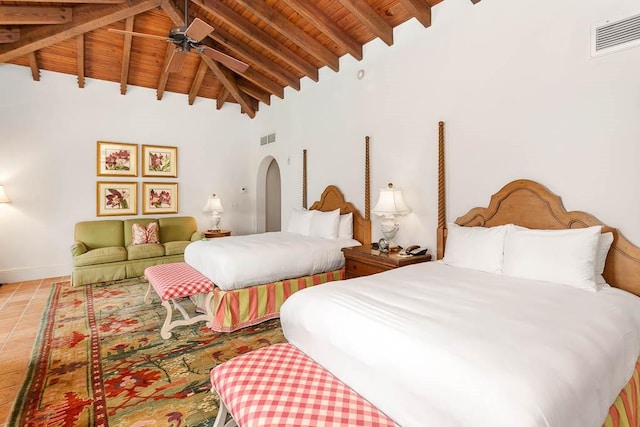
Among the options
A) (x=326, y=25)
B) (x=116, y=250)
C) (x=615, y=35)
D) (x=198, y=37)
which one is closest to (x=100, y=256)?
(x=116, y=250)

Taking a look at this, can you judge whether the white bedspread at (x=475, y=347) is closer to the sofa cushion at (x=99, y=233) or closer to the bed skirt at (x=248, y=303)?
the bed skirt at (x=248, y=303)

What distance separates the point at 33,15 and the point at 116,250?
3.08 meters

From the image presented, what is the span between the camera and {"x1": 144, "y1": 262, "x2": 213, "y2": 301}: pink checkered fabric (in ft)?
9.78

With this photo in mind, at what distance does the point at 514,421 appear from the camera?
95cm

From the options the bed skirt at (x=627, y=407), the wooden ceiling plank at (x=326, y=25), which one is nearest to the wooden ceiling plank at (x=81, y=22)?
the wooden ceiling plank at (x=326, y=25)

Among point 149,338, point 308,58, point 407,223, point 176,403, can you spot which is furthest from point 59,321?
point 308,58

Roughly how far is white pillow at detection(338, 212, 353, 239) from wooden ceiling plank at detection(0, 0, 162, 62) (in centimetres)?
336

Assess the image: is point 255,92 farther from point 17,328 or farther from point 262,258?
point 17,328

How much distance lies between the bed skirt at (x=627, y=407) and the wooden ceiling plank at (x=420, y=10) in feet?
10.4

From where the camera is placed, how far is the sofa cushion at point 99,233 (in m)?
5.11

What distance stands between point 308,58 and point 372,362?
4410mm

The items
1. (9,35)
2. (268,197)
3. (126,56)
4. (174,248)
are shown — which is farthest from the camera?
(268,197)

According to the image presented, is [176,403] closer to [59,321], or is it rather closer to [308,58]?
[59,321]

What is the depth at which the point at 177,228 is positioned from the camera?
5953mm
